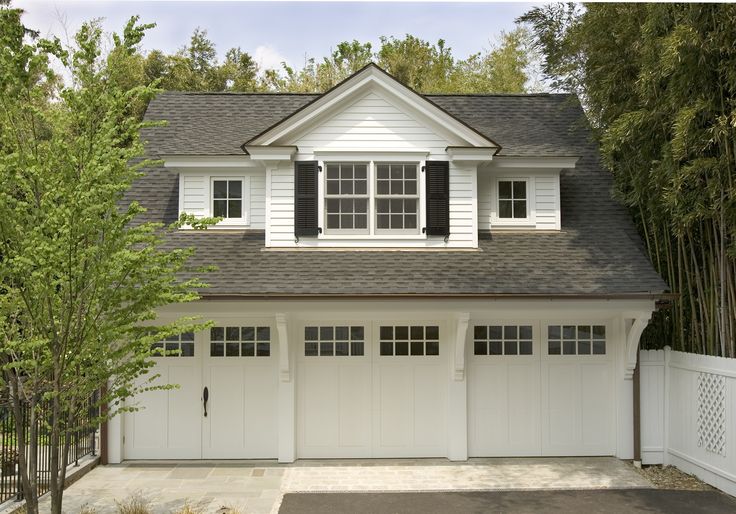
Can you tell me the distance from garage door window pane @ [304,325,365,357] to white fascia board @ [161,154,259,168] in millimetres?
2941

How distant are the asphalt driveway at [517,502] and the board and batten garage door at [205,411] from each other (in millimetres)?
1868

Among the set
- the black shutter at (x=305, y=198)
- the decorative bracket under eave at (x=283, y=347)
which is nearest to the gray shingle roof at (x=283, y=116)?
the black shutter at (x=305, y=198)

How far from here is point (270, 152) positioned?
10.5m

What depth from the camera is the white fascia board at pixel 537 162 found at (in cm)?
1084

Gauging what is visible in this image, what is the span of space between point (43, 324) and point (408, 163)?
624cm

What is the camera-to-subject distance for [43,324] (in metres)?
6.31

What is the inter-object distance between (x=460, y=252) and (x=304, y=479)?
417 cm

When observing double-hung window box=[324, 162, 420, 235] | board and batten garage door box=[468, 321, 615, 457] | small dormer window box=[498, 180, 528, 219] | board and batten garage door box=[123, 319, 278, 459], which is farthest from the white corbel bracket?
board and batten garage door box=[123, 319, 278, 459]

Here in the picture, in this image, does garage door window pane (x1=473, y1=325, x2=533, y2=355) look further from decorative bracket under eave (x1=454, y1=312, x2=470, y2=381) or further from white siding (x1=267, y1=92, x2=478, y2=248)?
white siding (x1=267, y1=92, x2=478, y2=248)

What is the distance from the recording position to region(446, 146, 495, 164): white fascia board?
34.5ft

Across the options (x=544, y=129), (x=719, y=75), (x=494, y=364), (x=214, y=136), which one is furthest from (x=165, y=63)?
(x=719, y=75)

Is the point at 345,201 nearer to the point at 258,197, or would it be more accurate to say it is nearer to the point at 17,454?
the point at 258,197

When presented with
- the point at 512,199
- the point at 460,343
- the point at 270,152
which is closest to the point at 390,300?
the point at 460,343

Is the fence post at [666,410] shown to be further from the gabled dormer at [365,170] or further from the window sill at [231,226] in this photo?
the window sill at [231,226]
